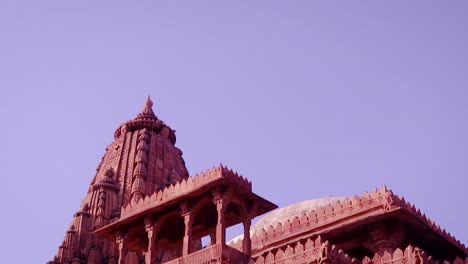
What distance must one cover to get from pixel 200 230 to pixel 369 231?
6.19 meters

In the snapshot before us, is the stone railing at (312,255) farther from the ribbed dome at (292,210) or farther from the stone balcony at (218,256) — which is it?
the ribbed dome at (292,210)

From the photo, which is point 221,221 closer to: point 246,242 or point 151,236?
point 246,242

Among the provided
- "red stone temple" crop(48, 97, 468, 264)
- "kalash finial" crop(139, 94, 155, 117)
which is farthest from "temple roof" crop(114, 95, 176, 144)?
"red stone temple" crop(48, 97, 468, 264)

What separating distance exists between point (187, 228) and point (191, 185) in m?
1.42

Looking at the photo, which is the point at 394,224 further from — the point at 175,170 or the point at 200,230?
the point at 175,170

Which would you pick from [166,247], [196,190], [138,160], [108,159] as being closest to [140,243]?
[166,247]

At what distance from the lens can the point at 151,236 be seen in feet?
78.1

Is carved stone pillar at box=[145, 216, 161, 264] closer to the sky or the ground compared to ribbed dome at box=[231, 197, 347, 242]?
closer to the ground

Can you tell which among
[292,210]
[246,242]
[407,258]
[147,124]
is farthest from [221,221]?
[147,124]

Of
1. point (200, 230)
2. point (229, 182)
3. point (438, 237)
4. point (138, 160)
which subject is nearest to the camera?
point (229, 182)

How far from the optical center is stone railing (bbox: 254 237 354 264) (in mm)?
18781

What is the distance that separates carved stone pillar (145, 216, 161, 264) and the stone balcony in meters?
1.77

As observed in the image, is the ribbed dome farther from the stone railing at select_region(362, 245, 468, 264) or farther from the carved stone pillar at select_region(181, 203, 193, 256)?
the stone railing at select_region(362, 245, 468, 264)

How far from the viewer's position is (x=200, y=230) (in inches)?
1009
